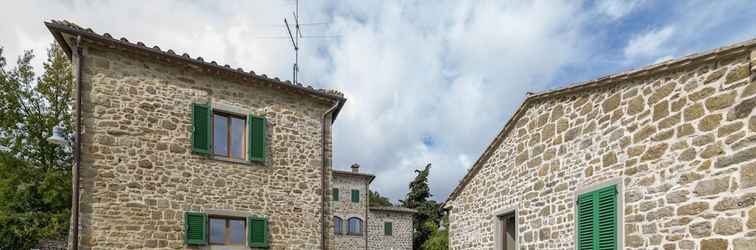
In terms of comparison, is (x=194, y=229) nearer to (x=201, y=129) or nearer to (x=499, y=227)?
(x=201, y=129)

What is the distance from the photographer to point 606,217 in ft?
21.3

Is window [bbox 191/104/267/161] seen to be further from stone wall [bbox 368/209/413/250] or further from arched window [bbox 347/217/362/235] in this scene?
stone wall [bbox 368/209/413/250]

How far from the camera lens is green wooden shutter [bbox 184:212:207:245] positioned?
30.6 feet

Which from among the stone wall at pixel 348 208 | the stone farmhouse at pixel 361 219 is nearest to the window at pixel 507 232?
the stone farmhouse at pixel 361 219

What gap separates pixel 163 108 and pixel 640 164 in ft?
28.1

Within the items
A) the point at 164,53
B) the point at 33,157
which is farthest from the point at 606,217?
the point at 33,157

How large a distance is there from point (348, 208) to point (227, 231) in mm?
17537

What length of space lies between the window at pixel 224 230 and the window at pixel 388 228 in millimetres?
18544

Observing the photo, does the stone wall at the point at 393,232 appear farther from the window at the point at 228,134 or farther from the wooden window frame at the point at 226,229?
the window at the point at 228,134

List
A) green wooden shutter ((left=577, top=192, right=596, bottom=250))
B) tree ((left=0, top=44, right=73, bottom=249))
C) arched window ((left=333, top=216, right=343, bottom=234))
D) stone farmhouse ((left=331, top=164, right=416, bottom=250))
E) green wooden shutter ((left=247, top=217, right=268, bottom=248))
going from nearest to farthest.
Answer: green wooden shutter ((left=577, top=192, right=596, bottom=250)) → green wooden shutter ((left=247, top=217, right=268, bottom=248)) → tree ((left=0, top=44, right=73, bottom=249)) → arched window ((left=333, top=216, right=343, bottom=234)) → stone farmhouse ((left=331, top=164, right=416, bottom=250))

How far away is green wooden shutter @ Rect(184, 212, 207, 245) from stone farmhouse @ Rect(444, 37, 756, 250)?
626cm

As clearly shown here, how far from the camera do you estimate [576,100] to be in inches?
291

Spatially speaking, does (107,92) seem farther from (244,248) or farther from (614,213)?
(614,213)

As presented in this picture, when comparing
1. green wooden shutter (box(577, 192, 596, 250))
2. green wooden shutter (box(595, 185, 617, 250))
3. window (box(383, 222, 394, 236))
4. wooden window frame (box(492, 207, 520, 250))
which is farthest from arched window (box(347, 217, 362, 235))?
green wooden shutter (box(595, 185, 617, 250))
